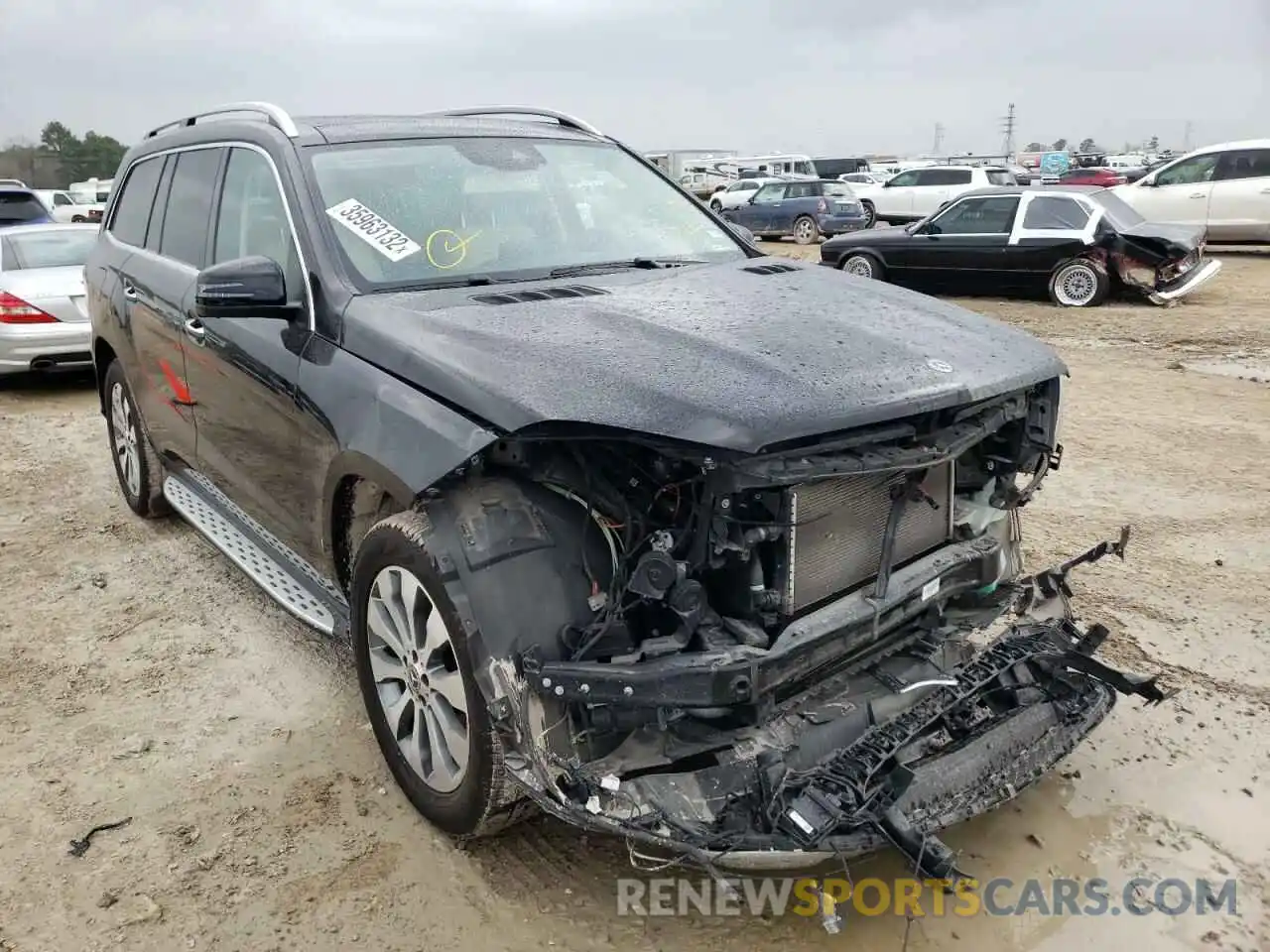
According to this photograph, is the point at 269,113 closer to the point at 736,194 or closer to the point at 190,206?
the point at 190,206

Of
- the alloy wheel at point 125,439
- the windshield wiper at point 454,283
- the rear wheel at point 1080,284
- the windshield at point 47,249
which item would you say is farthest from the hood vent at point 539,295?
the rear wheel at point 1080,284

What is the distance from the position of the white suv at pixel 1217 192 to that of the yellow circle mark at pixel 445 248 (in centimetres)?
1596

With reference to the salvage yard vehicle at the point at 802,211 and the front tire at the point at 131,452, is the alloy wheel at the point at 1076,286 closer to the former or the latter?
the salvage yard vehicle at the point at 802,211

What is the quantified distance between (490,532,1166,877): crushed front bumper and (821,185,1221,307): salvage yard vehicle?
10.2 m

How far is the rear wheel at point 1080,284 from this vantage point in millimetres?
12148

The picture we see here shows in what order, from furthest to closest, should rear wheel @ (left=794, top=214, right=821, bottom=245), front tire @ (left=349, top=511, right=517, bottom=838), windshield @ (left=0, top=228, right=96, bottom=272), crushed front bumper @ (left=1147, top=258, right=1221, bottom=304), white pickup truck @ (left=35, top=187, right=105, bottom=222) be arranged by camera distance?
rear wheel @ (left=794, top=214, right=821, bottom=245)
white pickup truck @ (left=35, top=187, right=105, bottom=222)
crushed front bumper @ (left=1147, top=258, right=1221, bottom=304)
windshield @ (left=0, top=228, right=96, bottom=272)
front tire @ (left=349, top=511, right=517, bottom=838)

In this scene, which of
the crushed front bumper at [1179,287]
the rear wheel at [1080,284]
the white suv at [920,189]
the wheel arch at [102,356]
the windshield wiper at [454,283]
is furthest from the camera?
the white suv at [920,189]

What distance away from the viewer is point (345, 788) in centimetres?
309

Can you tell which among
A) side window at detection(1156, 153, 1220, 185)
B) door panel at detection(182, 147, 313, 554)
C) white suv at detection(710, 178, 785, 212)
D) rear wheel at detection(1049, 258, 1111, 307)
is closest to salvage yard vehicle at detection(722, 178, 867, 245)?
white suv at detection(710, 178, 785, 212)

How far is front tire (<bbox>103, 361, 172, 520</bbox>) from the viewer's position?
5074mm

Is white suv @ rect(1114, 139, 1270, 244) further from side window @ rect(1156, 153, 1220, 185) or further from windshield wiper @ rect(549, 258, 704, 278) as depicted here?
windshield wiper @ rect(549, 258, 704, 278)

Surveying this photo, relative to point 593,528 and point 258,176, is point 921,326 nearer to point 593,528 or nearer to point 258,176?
point 593,528

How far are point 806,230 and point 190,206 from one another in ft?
65.5

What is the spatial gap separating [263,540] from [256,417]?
687 mm
